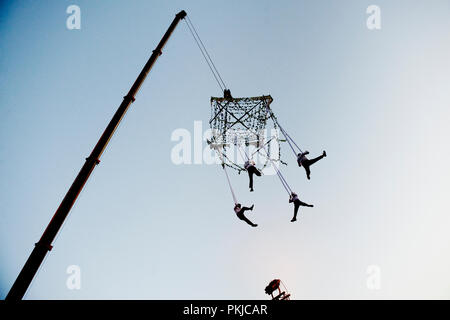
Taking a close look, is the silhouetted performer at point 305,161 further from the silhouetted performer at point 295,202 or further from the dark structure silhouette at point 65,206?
the dark structure silhouette at point 65,206

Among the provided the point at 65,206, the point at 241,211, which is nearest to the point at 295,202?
the point at 241,211

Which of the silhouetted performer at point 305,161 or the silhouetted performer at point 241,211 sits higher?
the silhouetted performer at point 305,161

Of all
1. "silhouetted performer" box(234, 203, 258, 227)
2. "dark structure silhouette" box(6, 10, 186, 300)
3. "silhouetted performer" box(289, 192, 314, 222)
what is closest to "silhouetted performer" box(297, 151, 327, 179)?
"silhouetted performer" box(289, 192, 314, 222)

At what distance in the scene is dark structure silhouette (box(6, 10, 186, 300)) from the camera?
A: 144 inches

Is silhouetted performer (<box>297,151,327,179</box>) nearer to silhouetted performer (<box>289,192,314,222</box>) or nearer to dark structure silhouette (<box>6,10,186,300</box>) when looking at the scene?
silhouetted performer (<box>289,192,314,222</box>)

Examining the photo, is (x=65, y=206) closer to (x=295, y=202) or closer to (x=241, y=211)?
(x=241, y=211)

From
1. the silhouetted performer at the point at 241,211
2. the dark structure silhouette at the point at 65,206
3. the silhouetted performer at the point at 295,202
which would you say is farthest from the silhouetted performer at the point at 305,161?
the dark structure silhouette at the point at 65,206

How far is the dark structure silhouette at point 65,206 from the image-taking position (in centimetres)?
366
